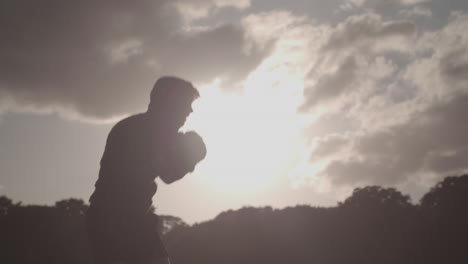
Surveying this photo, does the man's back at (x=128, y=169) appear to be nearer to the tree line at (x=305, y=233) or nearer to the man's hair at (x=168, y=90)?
the man's hair at (x=168, y=90)

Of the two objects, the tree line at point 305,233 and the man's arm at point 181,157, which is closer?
the man's arm at point 181,157

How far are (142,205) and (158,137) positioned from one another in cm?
75

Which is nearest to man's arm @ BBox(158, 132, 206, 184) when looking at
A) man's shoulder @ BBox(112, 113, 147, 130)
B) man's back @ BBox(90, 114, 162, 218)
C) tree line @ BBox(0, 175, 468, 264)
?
man's back @ BBox(90, 114, 162, 218)

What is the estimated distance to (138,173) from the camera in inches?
169

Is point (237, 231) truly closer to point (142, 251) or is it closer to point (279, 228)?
point (279, 228)

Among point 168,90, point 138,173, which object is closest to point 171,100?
point 168,90

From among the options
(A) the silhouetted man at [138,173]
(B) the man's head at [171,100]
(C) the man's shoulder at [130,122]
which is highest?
(B) the man's head at [171,100]

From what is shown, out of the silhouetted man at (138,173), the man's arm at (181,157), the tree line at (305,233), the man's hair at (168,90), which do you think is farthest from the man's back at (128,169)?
the tree line at (305,233)

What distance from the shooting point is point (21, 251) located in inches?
1414

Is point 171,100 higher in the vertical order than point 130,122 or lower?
higher

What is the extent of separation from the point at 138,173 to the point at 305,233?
109 ft

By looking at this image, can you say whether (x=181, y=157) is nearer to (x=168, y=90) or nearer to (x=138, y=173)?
(x=138, y=173)

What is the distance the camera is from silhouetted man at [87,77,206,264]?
409 cm

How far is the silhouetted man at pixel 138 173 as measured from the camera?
4094 mm
